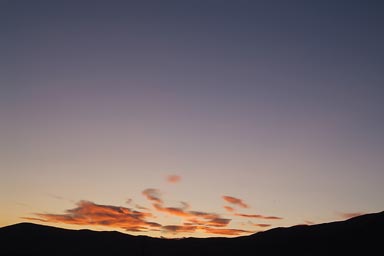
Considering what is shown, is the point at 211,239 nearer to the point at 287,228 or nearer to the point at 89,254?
the point at 287,228

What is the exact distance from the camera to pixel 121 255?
277 ft

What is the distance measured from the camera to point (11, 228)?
10600 centimetres

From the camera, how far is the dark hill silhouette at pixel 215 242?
6919 cm

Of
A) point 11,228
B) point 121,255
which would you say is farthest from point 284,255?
point 11,228

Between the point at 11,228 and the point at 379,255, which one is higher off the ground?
the point at 11,228

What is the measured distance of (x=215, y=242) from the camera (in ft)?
291

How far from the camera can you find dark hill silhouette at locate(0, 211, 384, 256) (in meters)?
69.2

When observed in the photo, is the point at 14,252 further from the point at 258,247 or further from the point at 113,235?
the point at 258,247

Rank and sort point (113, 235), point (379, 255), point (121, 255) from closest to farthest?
1. point (379, 255)
2. point (121, 255)
3. point (113, 235)

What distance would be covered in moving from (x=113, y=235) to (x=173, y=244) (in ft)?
61.9

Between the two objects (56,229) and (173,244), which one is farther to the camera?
(56,229)

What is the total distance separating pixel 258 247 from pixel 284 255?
9.13 m

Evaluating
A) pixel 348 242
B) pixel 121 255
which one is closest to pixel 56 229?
pixel 121 255

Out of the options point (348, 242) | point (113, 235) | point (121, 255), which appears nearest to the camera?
point (348, 242)
